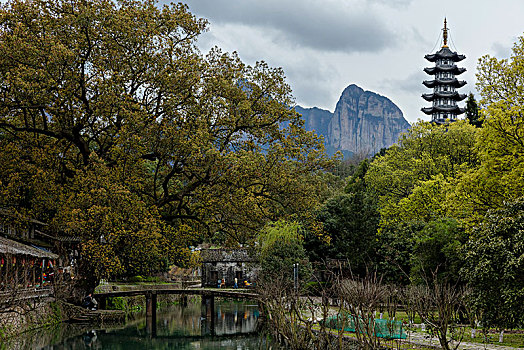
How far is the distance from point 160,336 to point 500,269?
65.2ft

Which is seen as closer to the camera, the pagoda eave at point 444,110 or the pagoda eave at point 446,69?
the pagoda eave at point 444,110

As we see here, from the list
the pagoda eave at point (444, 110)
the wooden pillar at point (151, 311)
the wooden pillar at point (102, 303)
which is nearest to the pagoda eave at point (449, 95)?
the pagoda eave at point (444, 110)

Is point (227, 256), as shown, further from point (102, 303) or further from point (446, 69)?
point (446, 69)

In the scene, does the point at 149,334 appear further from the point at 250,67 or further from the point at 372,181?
the point at 372,181

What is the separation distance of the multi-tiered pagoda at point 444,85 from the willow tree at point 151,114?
211ft

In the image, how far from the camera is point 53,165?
27188mm

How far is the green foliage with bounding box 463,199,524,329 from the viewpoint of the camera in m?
17.2

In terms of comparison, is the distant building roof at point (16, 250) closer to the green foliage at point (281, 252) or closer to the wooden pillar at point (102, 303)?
the wooden pillar at point (102, 303)

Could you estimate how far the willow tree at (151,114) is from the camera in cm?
2484

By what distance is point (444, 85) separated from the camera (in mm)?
87312

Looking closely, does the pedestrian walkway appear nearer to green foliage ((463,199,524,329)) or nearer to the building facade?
green foliage ((463,199,524,329))

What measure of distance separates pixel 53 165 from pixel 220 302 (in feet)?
104

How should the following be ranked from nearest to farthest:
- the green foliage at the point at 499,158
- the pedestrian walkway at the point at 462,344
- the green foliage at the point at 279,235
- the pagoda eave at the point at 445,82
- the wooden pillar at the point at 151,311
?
the pedestrian walkway at the point at 462,344 < the green foliage at the point at 499,158 < the wooden pillar at the point at 151,311 < the green foliage at the point at 279,235 < the pagoda eave at the point at 445,82

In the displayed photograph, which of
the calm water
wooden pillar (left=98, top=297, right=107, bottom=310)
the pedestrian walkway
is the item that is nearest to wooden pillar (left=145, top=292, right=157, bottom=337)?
the calm water
